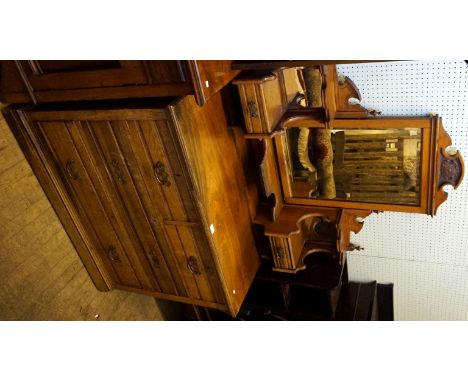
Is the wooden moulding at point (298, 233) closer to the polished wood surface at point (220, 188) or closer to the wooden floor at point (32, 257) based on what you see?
the polished wood surface at point (220, 188)

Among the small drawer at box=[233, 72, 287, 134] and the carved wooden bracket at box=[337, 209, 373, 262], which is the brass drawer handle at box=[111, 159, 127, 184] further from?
the carved wooden bracket at box=[337, 209, 373, 262]

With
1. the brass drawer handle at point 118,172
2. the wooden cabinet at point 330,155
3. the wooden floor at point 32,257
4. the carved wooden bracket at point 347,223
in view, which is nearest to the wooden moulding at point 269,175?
the wooden cabinet at point 330,155

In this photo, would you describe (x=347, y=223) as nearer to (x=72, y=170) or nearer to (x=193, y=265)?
(x=193, y=265)

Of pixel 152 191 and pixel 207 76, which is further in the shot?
pixel 152 191

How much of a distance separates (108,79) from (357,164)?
4.07ft

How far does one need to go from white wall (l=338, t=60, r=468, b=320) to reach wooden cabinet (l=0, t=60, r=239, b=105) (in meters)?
0.80

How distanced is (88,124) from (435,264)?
2194 mm

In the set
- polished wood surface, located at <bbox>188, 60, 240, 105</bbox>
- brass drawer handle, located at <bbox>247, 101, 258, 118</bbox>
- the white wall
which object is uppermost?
polished wood surface, located at <bbox>188, 60, 240, 105</bbox>

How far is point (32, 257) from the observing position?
1912 millimetres

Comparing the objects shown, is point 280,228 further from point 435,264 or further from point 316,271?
point 435,264

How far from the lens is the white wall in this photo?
5.82 feet

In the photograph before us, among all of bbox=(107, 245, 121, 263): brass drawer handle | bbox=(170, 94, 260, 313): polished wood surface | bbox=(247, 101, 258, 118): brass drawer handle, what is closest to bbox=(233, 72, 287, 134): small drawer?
bbox=(247, 101, 258, 118): brass drawer handle

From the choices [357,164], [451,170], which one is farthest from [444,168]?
[357,164]
